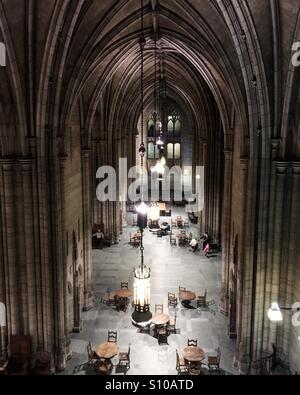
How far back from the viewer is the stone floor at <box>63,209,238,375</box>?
1599cm

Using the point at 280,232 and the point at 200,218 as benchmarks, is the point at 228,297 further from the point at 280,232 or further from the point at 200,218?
the point at 200,218

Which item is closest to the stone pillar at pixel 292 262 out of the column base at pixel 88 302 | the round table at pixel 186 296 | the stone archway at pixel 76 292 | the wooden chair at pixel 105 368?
the wooden chair at pixel 105 368

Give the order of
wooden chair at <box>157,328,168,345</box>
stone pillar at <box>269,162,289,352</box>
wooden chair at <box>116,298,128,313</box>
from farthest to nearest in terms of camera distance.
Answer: wooden chair at <box>116,298,128,313</box>, wooden chair at <box>157,328,168,345</box>, stone pillar at <box>269,162,289,352</box>

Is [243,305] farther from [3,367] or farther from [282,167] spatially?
[3,367]

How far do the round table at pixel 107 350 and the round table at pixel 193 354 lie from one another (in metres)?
2.43

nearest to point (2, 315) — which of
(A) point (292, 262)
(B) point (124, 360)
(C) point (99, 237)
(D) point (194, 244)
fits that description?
(B) point (124, 360)

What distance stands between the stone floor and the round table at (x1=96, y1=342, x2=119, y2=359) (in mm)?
666

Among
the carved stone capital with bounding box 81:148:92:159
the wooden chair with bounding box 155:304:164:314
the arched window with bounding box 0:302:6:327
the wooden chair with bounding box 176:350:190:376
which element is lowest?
the wooden chair with bounding box 176:350:190:376

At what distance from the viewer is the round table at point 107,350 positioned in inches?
595

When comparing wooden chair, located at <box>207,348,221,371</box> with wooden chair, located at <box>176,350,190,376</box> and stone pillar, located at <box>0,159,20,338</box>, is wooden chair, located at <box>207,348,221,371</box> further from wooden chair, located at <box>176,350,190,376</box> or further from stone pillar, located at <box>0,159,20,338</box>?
stone pillar, located at <box>0,159,20,338</box>

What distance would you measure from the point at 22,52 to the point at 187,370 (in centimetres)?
1171

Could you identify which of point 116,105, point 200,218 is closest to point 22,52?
point 116,105

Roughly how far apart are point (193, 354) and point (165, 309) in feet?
17.0

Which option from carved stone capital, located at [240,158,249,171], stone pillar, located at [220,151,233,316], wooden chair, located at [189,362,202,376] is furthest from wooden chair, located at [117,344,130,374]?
carved stone capital, located at [240,158,249,171]
